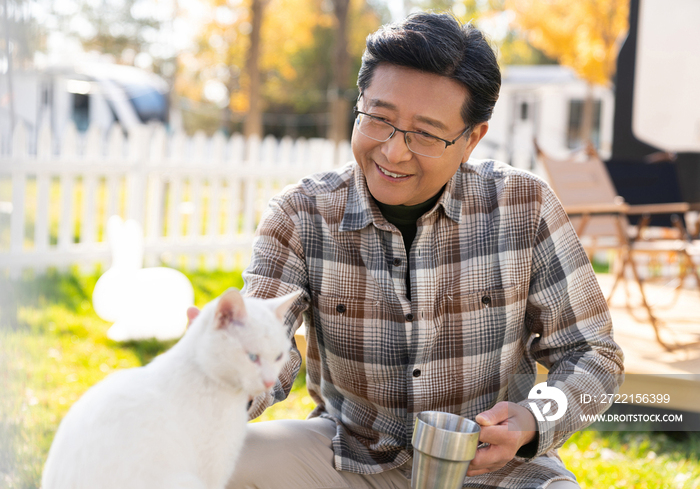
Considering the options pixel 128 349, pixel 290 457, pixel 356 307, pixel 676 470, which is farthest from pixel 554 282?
pixel 128 349

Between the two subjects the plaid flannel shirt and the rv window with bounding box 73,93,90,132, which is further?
the rv window with bounding box 73,93,90,132

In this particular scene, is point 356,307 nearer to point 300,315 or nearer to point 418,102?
point 300,315

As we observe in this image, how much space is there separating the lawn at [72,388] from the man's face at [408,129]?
36.4 inches

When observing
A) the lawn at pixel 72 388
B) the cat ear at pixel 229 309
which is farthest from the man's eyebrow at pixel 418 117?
the lawn at pixel 72 388

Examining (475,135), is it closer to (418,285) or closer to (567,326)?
(418,285)

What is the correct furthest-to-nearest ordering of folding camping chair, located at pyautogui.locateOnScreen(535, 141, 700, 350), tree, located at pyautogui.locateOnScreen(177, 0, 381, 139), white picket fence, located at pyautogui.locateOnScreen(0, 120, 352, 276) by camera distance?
tree, located at pyautogui.locateOnScreen(177, 0, 381, 139), white picket fence, located at pyautogui.locateOnScreen(0, 120, 352, 276), folding camping chair, located at pyautogui.locateOnScreen(535, 141, 700, 350)

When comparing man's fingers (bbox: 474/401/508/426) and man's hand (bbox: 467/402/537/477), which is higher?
man's fingers (bbox: 474/401/508/426)

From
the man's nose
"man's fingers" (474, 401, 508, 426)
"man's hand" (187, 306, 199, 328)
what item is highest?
the man's nose

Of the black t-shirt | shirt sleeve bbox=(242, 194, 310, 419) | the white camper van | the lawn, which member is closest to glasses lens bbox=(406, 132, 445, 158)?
the black t-shirt

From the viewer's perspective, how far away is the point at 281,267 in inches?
61.2

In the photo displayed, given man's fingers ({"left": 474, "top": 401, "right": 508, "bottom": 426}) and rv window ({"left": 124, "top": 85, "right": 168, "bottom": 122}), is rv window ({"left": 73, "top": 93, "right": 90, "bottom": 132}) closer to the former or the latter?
rv window ({"left": 124, "top": 85, "right": 168, "bottom": 122})

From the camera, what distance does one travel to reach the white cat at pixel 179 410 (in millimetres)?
783

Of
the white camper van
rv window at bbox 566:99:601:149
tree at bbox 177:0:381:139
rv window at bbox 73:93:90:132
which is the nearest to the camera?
tree at bbox 177:0:381:139

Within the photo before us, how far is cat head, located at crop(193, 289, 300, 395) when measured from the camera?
2.65ft
